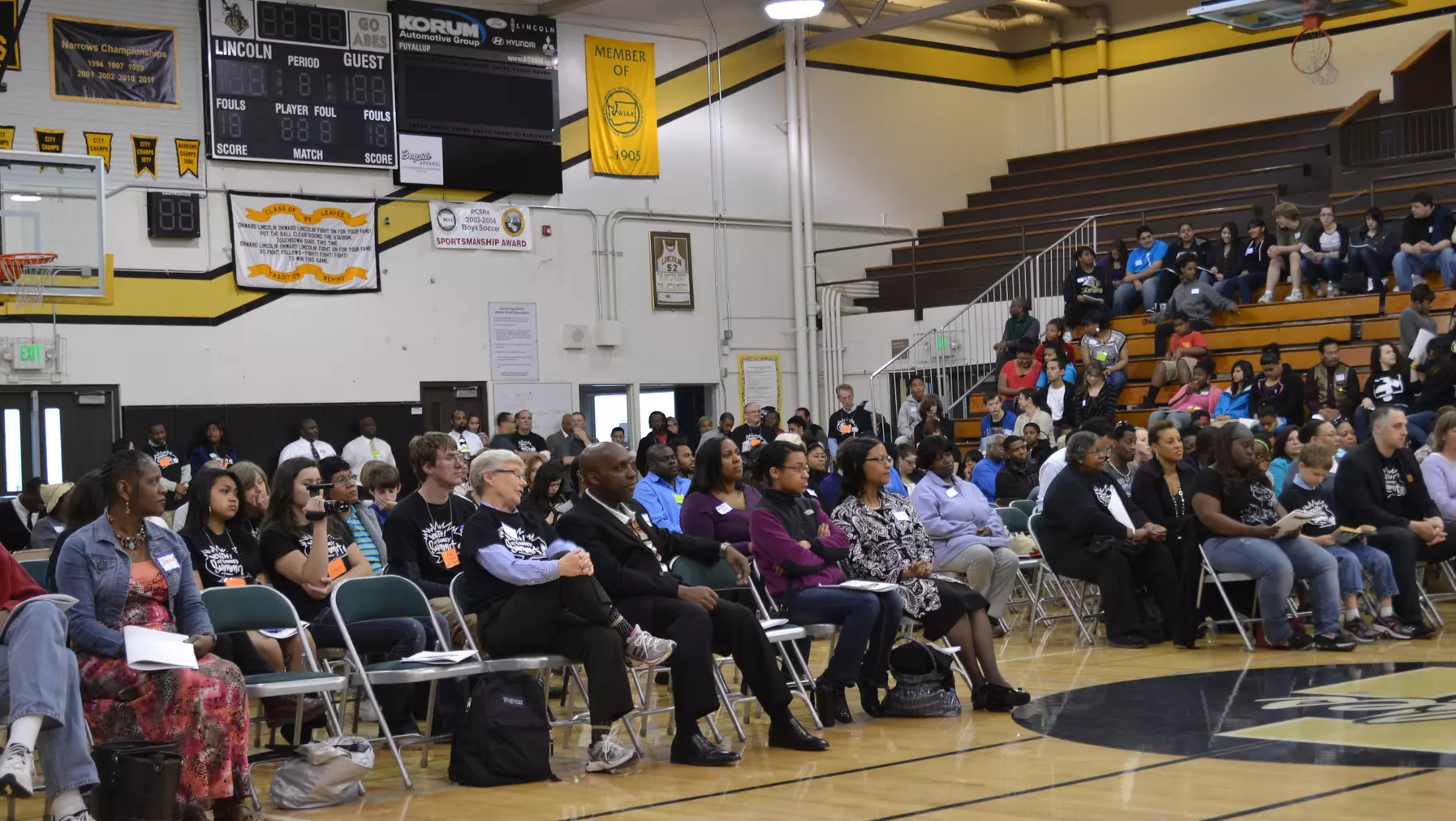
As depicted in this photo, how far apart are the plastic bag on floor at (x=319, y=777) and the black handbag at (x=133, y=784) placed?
2.13ft

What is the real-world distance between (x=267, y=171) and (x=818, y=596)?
35.4 ft

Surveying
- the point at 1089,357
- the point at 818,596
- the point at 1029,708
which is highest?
the point at 1089,357

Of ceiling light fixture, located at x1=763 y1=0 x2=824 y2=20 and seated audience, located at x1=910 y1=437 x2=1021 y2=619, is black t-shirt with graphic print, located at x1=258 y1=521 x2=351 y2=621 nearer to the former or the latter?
seated audience, located at x1=910 y1=437 x2=1021 y2=619

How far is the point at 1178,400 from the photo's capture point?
14.4 meters

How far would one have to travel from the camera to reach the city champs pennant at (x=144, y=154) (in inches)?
583

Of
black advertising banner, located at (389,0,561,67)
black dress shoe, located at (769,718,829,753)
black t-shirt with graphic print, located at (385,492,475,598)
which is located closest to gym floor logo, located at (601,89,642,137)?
black advertising banner, located at (389,0,561,67)

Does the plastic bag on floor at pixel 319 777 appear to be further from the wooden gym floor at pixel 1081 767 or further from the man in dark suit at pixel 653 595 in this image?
the man in dark suit at pixel 653 595

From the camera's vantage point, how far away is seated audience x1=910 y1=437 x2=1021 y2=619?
8969 millimetres

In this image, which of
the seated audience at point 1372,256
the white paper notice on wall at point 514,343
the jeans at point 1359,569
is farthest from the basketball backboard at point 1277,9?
the white paper notice on wall at point 514,343

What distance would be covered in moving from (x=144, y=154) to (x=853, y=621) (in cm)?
Result: 1081

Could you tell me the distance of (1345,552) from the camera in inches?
337

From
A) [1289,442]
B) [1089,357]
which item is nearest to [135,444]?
[1089,357]

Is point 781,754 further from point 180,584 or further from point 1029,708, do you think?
point 180,584

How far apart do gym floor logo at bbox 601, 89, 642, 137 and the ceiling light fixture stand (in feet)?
12.6
